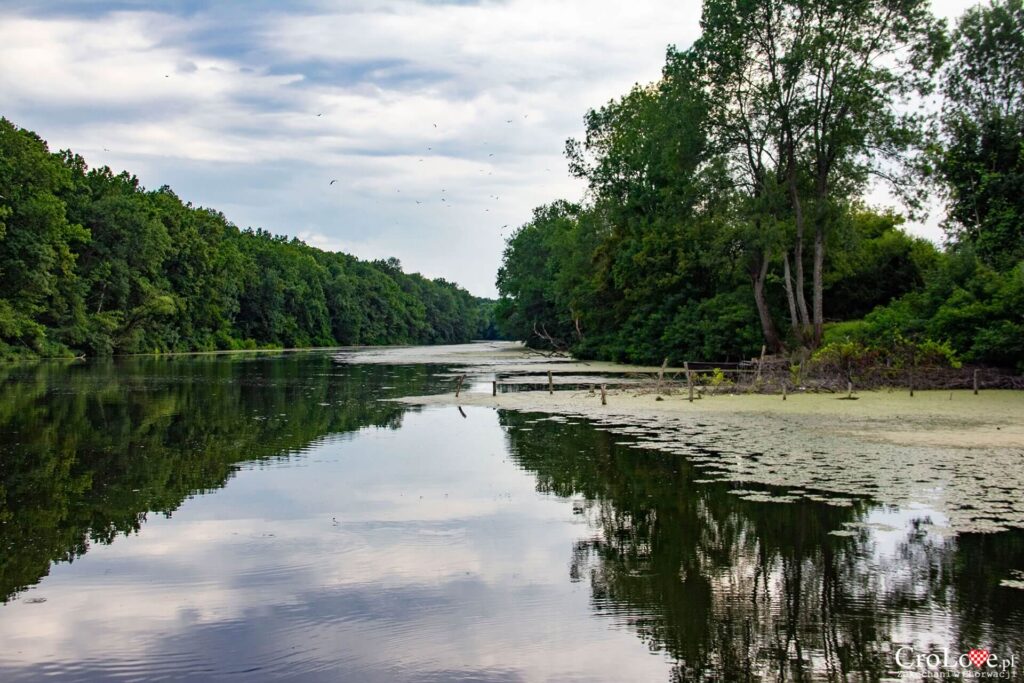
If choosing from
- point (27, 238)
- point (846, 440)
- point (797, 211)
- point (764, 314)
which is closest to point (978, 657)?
point (846, 440)

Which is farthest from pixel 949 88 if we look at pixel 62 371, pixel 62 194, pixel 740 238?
pixel 62 194

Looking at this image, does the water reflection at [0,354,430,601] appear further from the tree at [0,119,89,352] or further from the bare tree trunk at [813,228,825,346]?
the tree at [0,119,89,352]

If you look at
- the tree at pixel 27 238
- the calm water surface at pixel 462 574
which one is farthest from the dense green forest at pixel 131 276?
the calm water surface at pixel 462 574

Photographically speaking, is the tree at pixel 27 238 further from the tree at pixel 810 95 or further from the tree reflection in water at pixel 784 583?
the tree reflection in water at pixel 784 583

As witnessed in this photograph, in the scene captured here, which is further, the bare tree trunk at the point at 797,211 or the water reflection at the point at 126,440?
the bare tree trunk at the point at 797,211

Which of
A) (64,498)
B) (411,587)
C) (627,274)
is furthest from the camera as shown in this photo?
(627,274)

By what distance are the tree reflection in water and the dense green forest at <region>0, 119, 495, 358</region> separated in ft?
181

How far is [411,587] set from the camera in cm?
880

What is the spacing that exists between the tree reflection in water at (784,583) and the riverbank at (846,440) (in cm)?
98

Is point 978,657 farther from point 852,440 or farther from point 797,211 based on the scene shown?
point 797,211

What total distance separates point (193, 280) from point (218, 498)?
284ft

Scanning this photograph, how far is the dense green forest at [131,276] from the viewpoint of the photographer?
60625 millimetres

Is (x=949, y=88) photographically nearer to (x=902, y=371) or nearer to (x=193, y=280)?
(x=902, y=371)

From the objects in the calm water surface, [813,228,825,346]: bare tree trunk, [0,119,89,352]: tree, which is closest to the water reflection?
the calm water surface
